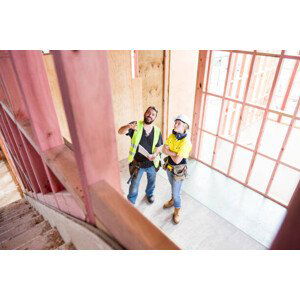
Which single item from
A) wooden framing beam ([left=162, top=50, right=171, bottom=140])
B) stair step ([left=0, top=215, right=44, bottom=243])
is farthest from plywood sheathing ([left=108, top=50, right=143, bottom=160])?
stair step ([left=0, top=215, right=44, bottom=243])

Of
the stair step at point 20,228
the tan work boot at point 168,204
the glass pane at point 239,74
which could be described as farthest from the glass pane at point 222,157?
the stair step at point 20,228

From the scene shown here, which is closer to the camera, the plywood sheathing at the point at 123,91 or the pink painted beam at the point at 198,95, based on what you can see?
the plywood sheathing at the point at 123,91

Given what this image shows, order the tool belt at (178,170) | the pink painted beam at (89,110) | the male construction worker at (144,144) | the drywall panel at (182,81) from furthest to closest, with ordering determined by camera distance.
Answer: the drywall panel at (182,81) < the tool belt at (178,170) < the male construction worker at (144,144) < the pink painted beam at (89,110)

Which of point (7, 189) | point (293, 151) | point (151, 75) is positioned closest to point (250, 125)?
point (293, 151)

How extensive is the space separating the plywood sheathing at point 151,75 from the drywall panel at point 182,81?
21 centimetres

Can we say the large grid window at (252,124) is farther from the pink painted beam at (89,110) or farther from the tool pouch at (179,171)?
the pink painted beam at (89,110)

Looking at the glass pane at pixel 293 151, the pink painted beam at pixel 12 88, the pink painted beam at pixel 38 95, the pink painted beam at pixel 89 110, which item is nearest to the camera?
Answer: the pink painted beam at pixel 89 110

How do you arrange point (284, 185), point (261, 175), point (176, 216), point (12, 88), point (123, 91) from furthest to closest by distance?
point (261, 175)
point (284, 185)
point (123, 91)
point (176, 216)
point (12, 88)

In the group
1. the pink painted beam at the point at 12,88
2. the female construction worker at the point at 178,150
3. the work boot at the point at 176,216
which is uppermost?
the pink painted beam at the point at 12,88

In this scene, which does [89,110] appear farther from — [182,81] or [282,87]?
[282,87]

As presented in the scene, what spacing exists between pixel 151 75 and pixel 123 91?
2.04ft

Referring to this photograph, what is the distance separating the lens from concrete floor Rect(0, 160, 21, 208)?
6.68 m

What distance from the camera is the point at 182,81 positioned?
4.89 m

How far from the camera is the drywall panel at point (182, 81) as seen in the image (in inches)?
182
